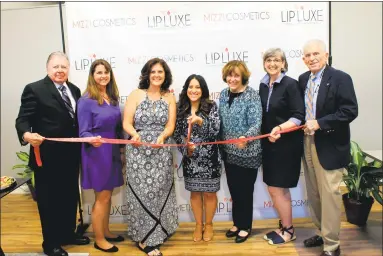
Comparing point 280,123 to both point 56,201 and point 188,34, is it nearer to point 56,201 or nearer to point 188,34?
point 188,34

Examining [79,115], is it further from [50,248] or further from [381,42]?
[381,42]

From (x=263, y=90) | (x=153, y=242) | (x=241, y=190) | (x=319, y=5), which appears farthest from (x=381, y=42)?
(x=153, y=242)

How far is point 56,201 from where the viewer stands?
2.99 metres

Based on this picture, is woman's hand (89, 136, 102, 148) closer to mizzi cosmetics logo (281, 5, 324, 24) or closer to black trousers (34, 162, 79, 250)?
black trousers (34, 162, 79, 250)

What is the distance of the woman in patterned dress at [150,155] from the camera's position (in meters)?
2.95

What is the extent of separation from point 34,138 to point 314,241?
2.32m

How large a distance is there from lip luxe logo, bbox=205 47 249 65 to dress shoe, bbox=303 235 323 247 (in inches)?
64.4

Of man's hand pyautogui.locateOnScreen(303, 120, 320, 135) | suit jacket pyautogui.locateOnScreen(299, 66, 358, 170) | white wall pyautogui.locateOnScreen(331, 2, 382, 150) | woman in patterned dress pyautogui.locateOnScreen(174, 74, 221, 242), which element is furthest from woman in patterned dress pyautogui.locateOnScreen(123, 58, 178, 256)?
white wall pyautogui.locateOnScreen(331, 2, 382, 150)

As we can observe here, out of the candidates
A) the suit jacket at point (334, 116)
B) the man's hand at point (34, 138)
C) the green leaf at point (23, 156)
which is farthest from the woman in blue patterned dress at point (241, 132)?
the green leaf at point (23, 156)

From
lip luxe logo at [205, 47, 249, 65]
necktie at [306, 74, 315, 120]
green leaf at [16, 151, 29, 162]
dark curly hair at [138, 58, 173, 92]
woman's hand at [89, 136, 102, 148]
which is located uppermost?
lip luxe logo at [205, 47, 249, 65]

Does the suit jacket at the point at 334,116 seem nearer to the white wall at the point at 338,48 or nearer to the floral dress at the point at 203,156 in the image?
the floral dress at the point at 203,156

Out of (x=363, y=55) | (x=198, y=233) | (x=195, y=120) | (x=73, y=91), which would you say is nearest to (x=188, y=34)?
(x=195, y=120)

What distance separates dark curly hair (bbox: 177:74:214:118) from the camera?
298cm

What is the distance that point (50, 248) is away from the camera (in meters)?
3.01
